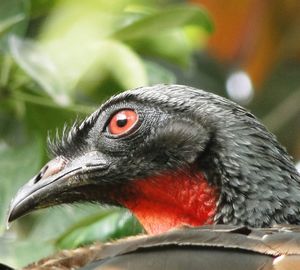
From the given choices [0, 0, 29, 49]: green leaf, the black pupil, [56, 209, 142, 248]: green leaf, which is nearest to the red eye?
the black pupil

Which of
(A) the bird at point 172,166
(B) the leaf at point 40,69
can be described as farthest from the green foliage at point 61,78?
(A) the bird at point 172,166

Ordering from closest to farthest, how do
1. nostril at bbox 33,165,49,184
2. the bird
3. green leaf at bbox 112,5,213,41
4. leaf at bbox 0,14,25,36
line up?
1. the bird
2. nostril at bbox 33,165,49,184
3. leaf at bbox 0,14,25,36
4. green leaf at bbox 112,5,213,41

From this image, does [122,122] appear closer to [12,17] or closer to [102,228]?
[102,228]

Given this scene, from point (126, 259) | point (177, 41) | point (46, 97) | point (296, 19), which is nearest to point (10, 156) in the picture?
point (46, 97)

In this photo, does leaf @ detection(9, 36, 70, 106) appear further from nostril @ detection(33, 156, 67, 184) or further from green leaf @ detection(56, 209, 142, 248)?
green leaf @ detection(56, 209, 142, 248)

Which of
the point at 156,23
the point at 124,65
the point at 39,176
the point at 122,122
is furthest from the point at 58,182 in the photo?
the point at 156,23

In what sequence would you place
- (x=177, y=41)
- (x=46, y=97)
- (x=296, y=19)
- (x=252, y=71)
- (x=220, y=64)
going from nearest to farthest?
1. (x=46, y=97)
2. (x=177, y=41)
3. (x=252, y=71)
4. (x=296, y=19)
5. (x=220, y=64)

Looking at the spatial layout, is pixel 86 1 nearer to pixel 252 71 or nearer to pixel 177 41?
pixel 177 41
